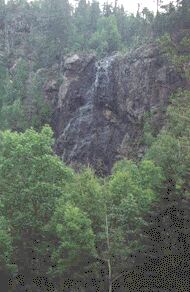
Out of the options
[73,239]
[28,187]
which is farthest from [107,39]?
[73,239]

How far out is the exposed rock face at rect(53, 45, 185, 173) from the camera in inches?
2466

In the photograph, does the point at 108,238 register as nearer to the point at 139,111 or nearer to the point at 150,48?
the point at 139,111

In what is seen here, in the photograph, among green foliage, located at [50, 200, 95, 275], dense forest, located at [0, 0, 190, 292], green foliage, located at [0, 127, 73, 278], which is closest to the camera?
dense forest, located at [0, 0, 190, 292]

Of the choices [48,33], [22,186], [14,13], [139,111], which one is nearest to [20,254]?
[22,186]

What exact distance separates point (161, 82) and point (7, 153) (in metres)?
31.5

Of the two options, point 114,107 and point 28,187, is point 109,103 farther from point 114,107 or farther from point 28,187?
point 28,187

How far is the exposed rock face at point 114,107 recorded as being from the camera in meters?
62.6

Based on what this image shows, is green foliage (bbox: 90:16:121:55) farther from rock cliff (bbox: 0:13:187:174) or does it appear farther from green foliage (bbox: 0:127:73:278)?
green foliage (bbox: 0:127:73:278)

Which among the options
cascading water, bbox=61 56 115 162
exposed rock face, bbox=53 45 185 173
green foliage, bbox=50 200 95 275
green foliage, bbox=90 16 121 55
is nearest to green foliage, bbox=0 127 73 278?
green foliage, bbox=50 200 95 275

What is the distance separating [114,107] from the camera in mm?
67688

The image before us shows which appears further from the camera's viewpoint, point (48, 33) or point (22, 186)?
point (48, 33)

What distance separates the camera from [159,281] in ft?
85.6

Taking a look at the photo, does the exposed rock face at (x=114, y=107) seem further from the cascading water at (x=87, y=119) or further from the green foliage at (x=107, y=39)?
the green foliage at (x=107, y=39)

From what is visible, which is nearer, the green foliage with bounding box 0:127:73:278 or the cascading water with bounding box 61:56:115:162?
the green foliage with bounding box 0:127:73:278
